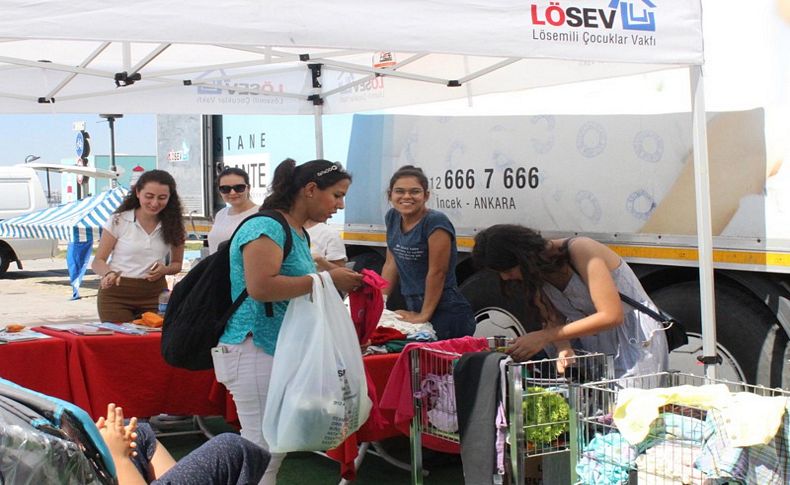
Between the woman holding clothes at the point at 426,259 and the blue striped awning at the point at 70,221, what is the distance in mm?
9223

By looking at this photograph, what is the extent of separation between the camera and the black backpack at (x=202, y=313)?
4.04 meters

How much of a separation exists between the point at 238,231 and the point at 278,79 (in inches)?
174

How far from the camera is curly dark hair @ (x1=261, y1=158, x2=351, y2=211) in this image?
13.3 ft

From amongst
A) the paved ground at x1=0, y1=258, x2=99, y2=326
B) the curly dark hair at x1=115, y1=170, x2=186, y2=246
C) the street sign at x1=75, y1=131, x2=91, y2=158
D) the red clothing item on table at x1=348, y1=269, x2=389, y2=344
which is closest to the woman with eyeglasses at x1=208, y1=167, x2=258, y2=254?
the curly dark hair at x1=115, y1=170, x2=186, y2=246

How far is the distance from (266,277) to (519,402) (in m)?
1.12

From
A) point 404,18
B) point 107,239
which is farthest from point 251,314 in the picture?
point 107,239

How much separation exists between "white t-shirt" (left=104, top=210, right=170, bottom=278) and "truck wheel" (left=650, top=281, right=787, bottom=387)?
126 inches

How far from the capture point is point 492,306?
22.8ft

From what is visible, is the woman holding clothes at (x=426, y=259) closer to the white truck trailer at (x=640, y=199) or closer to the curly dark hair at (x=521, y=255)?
the white truck trailer at (x=640, y=199)

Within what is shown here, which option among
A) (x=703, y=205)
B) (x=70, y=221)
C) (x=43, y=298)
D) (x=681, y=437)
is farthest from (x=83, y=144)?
(x=681, y=437)

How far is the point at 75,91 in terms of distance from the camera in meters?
7.89

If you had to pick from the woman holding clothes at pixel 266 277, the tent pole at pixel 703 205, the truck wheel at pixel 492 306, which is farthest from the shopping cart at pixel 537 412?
the truck wheel at pixel 492 306

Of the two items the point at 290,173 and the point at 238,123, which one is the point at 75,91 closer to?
the point at 238,123

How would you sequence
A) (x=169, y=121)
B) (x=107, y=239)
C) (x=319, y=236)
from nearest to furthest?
(x=107, y=239) → (x=319, y=236) → (x=169, y=121)
